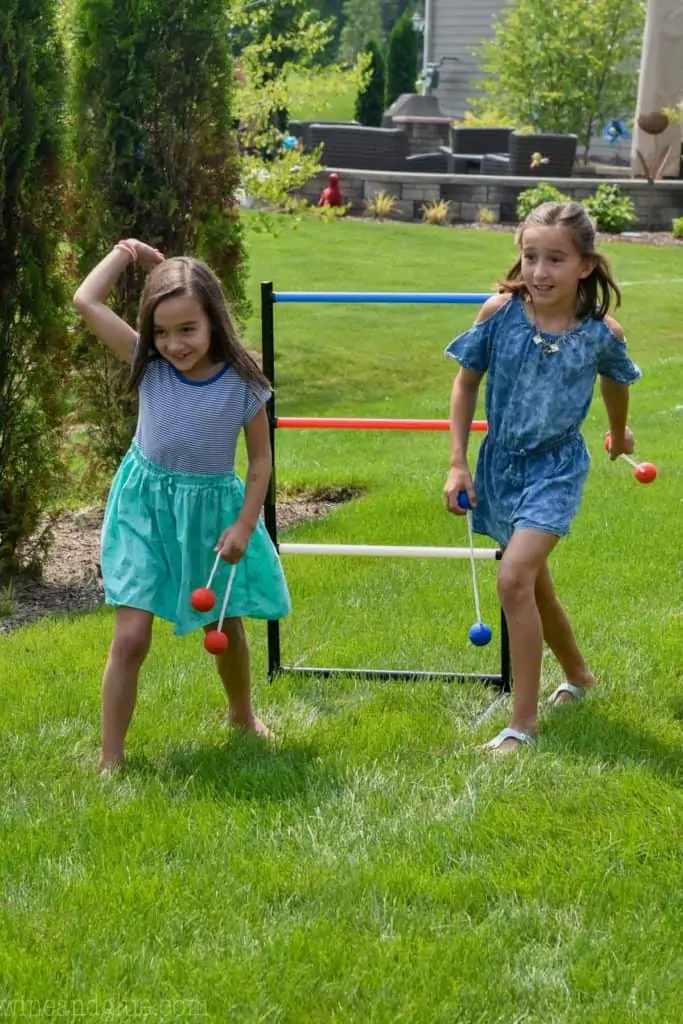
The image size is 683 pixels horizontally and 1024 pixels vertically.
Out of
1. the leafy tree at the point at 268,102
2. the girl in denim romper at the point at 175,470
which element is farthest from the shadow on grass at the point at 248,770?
the leafy tree at the point at 268,102

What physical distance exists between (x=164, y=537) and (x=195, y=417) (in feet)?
1.18

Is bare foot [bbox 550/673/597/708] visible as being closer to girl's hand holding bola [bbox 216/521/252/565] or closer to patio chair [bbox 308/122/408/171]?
girl's hand holding bola [bbox 216/521/252/565]

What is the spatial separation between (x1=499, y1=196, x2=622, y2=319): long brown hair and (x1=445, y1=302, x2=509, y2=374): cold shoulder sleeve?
0.39 feet

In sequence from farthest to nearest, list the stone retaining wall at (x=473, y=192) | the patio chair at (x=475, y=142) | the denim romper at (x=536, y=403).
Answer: the patio chair at (x=475, y=142)
the stone retaining wall at (x=473, y=192)
the denim romper at (x=536, y=403)

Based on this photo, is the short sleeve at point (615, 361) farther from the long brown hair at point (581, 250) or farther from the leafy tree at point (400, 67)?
the leafy tree at point (400, 67)

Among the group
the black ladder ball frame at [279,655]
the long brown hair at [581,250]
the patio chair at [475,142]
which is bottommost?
the patio chair at [475,142]

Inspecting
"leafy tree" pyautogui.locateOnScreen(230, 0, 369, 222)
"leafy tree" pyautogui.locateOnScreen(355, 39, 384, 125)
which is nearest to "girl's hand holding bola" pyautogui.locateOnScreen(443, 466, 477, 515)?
"leafy tree" pyautogui.locateOnScreen(230, 0, 369, 222)

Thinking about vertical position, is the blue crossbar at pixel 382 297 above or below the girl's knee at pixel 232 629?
above

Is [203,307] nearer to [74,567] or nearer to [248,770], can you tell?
[248,770]

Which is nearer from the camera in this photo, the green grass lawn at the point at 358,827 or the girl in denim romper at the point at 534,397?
the green grass lawn at the point at 358,827

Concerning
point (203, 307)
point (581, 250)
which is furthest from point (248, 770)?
point (581, 250)

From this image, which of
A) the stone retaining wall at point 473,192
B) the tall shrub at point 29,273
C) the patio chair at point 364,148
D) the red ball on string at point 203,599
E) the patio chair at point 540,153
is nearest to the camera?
the red ball on string at point 203,599

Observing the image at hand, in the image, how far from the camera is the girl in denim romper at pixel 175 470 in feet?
13.0

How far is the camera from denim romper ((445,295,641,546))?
4164 millimetres
